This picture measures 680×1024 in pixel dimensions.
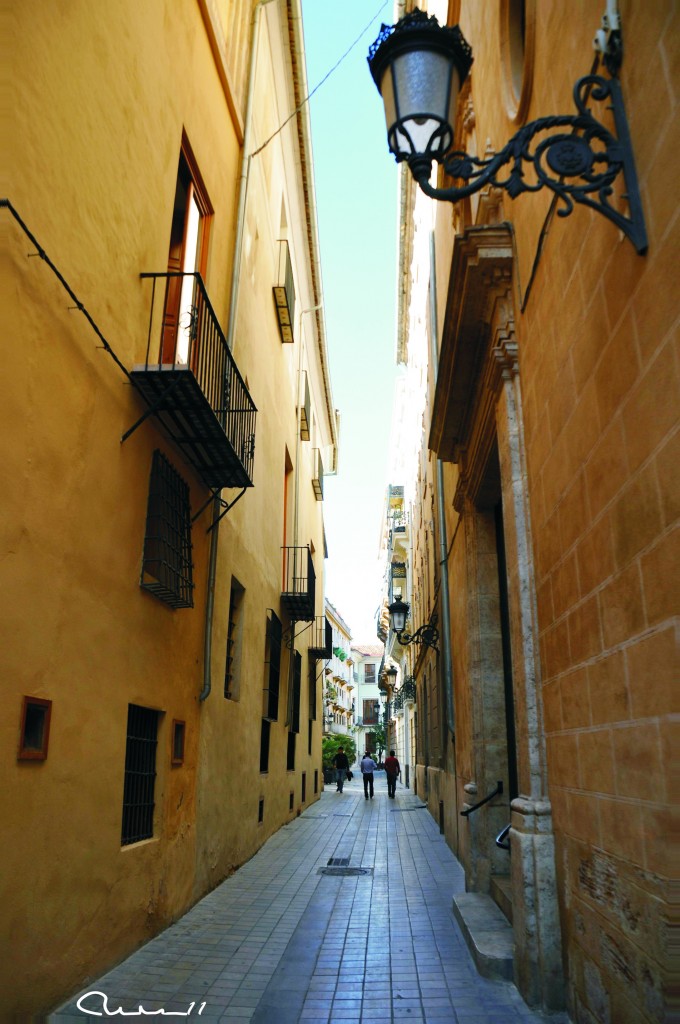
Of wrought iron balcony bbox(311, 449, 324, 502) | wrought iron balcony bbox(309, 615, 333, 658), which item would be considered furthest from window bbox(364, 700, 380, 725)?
wrought iron balcony bbox(311, 449, 324, 502)

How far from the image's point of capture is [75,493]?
196 inches

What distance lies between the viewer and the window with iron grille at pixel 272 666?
1288cm

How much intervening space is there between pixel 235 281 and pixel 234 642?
4.81m

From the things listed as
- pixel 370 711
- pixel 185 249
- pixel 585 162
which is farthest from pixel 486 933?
pixel 370 711

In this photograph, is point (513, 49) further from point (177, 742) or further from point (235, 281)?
point (177, 742)

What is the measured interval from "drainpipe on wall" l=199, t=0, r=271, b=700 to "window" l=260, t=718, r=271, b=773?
15.3 ft

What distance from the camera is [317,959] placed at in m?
5.70

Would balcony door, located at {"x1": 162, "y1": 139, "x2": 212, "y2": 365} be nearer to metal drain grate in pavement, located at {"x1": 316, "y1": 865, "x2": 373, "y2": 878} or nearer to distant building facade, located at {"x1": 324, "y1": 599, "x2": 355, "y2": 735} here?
metal drain grate in pavement, located at {"x1": 316, "y1": 865, "x2": 373, "y2": 878}

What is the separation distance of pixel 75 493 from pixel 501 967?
4.12 meters

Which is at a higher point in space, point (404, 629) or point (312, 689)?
point (404, 629)

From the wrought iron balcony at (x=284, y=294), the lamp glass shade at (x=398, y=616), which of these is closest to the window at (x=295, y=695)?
the lamp glass shade at (x=398, y=616)

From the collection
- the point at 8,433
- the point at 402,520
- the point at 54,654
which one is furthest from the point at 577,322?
the point at 402,520

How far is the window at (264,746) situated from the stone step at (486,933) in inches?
238

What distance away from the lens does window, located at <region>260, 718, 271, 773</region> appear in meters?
12.7
